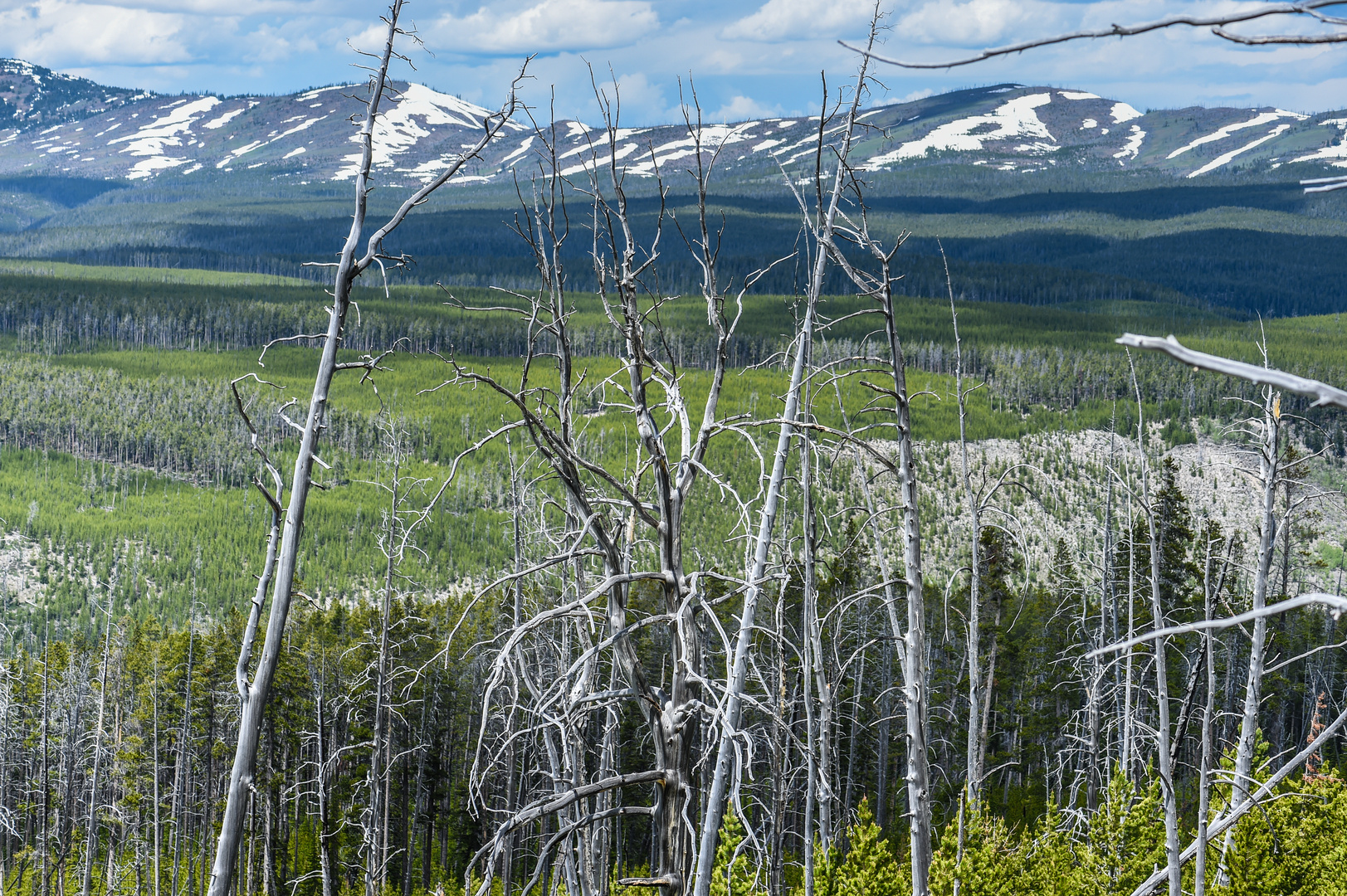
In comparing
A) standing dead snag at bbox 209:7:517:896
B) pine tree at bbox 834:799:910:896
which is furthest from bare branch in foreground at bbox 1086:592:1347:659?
pine tree at bbox 834:799:910:896

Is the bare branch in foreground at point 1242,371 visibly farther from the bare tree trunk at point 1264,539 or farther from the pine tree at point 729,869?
the pine tree at point 729,869

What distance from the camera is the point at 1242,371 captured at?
70.9 inches

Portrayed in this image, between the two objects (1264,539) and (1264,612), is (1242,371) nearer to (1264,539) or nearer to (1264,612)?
(1264,612)

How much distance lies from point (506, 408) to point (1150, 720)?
268 ft

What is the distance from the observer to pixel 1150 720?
136ft

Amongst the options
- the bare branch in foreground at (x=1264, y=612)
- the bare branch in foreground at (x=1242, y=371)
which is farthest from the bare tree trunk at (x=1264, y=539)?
the bare branch in foreground at (x=1242, y=371)

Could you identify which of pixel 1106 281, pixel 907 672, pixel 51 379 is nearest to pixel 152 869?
pixel 907 672

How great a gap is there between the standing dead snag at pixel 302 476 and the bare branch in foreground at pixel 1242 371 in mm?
3695

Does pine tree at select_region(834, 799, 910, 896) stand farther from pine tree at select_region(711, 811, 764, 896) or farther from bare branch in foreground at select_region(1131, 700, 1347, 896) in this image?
bare branch in foreground at select_region(1131, 700, 1347, 896)

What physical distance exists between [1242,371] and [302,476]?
4335 mm

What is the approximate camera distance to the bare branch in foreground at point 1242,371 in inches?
69.4

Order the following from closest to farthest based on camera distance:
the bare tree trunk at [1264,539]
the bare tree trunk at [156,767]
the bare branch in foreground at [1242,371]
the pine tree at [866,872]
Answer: the bare branch in foreground at [1242,371] → the bare tree trunk at [1264,539] → the pine tree at [866,872] → the bare tree trunk at [156,767]

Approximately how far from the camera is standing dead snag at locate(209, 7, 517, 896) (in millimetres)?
4965

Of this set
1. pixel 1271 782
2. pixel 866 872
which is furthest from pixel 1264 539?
pixel 866 872
